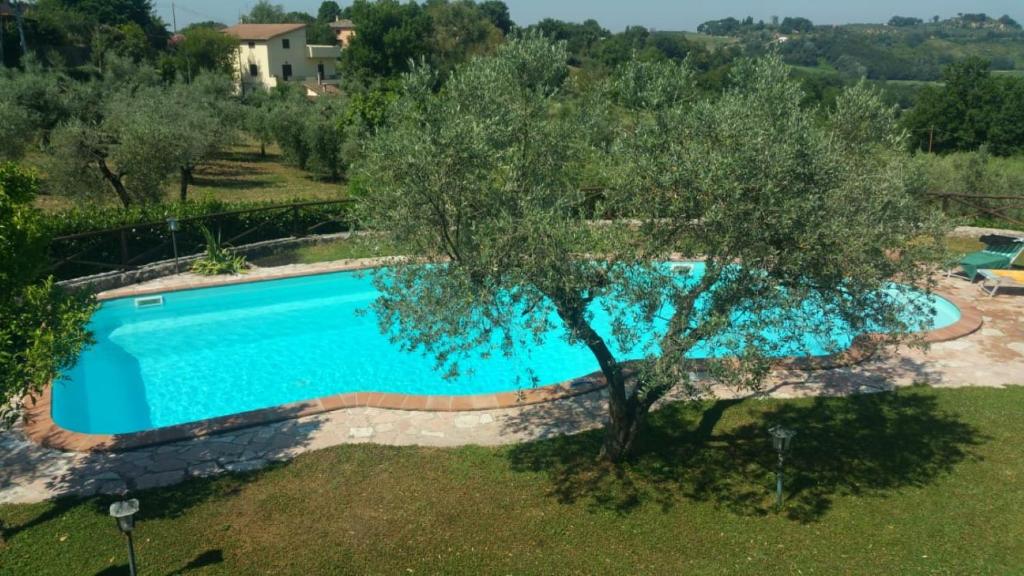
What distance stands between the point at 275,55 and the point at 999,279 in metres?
82.8

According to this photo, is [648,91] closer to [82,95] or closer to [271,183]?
[271,183]

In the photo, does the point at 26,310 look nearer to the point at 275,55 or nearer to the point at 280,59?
the point at 275,55

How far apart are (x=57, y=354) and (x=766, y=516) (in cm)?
825

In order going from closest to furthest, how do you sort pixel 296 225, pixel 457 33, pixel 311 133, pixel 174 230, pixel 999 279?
pixel 999 279
pixel 174 230
pixel 296 225
pixel 311 133
pixel 457 33

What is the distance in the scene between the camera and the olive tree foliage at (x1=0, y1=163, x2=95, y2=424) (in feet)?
23.8

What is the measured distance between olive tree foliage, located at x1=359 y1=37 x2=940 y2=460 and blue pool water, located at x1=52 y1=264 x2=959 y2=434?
5.56m

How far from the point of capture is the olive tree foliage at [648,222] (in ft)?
22.6

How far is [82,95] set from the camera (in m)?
32.8

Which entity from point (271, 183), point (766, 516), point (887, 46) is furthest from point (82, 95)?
point (887, 46)

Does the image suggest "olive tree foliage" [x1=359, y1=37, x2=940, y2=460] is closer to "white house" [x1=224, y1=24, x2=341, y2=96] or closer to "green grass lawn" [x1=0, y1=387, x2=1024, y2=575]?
"green grass lawn" [x1=0, y1=387, x2=1024, y2=575]

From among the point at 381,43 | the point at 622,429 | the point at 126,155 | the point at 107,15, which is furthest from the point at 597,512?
the point at 107,15

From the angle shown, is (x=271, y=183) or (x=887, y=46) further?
(x=887, y=46)

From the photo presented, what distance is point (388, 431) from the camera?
10641 millimetres

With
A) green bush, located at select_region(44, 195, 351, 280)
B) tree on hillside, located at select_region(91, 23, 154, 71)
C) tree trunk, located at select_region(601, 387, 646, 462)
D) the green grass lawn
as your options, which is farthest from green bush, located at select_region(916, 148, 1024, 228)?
tree on hillside, located at select_region(91, 23, 154, 71)
